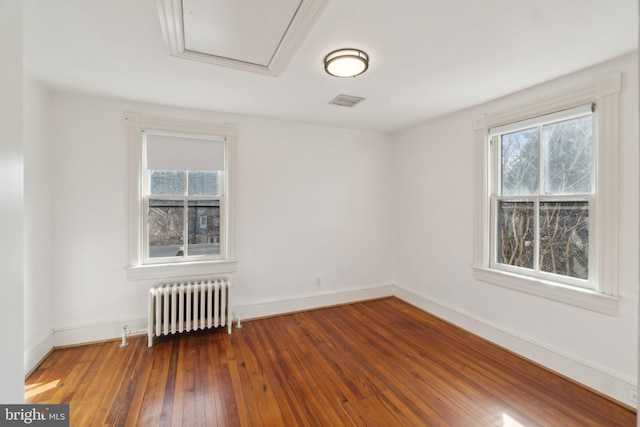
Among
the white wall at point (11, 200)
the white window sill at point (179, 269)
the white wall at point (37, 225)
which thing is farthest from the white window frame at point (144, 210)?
the white wall at point (11, 200)

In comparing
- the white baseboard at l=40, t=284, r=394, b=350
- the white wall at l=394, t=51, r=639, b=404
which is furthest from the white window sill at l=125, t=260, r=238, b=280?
the white wall at l=394, t=51, r=639, b=404

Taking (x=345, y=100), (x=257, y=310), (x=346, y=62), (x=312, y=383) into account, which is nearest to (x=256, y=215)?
(x=257, y=310)

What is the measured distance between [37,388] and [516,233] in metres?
4.46

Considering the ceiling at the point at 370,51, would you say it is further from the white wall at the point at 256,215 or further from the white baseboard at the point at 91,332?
the white baseboard at the point at 91,332

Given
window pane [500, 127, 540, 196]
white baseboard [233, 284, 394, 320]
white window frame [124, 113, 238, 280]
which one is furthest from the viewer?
white baseboard [233, 284, 394, 320]

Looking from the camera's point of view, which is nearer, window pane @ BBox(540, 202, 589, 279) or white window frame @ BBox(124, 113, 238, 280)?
window pane @ BBox(540, 202, 589, 279)

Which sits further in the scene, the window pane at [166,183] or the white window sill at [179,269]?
the window pane at [166,183]

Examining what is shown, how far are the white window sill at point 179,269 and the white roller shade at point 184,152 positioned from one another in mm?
1115

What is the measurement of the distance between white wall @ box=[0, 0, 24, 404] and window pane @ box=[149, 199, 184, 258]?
2232mm

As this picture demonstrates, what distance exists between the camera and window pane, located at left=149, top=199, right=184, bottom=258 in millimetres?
3113

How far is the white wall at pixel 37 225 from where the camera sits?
229 centimetres

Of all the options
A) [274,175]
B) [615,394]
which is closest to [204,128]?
[274,175]

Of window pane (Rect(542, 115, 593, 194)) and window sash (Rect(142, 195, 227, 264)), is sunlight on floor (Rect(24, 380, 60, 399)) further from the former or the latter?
window pane (Rect(542, 115, 593, 194))

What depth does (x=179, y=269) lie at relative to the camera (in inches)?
122
